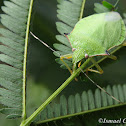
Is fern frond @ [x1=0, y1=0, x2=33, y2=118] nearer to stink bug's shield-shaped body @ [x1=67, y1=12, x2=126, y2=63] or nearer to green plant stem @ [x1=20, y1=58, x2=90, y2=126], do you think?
green plant stem @ [x1=20, y1=58, x2=90, y2=126]

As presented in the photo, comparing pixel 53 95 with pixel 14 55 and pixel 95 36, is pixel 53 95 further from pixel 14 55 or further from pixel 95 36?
pixel 95 36

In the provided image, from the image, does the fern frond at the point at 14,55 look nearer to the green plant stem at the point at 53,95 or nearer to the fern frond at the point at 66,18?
the green plant stem at the point at 53,95

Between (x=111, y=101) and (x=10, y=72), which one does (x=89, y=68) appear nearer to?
(x=111, y=101)

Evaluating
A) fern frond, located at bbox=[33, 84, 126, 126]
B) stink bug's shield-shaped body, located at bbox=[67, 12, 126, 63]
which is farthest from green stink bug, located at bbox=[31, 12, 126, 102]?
fern frond, located at bbox=[33, 84, 126, 126]

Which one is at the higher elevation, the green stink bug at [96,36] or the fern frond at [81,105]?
the green stink bug at [96,36]

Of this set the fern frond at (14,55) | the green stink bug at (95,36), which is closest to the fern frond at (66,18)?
the green stink bug at (95,36)

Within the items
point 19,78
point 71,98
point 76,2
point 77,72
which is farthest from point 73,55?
point 76,2
